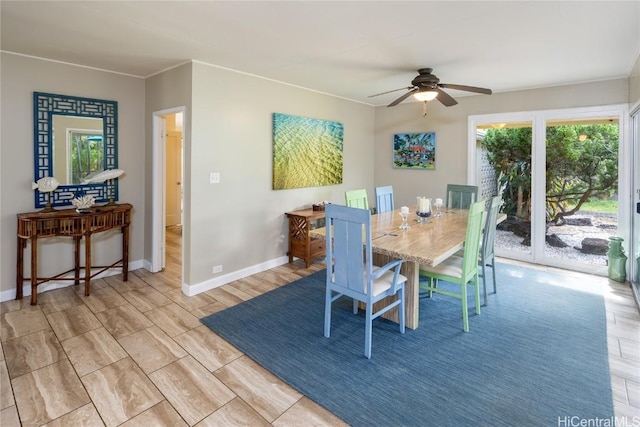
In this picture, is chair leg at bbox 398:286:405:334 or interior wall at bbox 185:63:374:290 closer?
chair leg at bbox 398:286:405:334

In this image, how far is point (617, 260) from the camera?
398 cm

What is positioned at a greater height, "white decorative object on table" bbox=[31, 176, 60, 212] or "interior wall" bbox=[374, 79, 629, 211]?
"interior wall" bbox=[374, 79, 629, 211]

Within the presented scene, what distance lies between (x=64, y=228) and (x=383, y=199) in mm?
3492

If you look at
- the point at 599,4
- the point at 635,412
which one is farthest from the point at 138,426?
the point at 599,4

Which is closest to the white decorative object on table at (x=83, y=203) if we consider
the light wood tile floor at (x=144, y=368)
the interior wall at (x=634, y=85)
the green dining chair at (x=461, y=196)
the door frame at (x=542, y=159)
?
the light wood tile floor at (x=144, y=368)

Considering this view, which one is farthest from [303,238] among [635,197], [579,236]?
[635,197]

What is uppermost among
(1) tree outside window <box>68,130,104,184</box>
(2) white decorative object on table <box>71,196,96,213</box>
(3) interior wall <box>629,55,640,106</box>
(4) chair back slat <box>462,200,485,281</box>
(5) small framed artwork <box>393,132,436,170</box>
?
(3) interior wall <box>629,55,640,106</box>

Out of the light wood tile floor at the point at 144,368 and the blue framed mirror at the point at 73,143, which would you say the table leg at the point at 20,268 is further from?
the blue framed mirror at the point at 73,143

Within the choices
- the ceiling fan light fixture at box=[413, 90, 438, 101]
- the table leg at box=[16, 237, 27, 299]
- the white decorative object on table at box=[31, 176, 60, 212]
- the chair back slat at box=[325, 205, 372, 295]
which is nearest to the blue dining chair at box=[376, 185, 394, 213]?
the ceiling fan light fixture at box=[413, 90, 438, 101]

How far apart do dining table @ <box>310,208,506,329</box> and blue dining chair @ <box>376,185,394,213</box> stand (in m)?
0.69

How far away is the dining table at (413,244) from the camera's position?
2.43 meters

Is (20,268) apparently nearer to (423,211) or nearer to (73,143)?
(73,143)

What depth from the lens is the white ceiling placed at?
2.28 metres

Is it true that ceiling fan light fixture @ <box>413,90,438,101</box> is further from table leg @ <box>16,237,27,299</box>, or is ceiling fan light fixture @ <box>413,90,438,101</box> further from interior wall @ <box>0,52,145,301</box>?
table leg @ <box>16,237,27,299</box>
